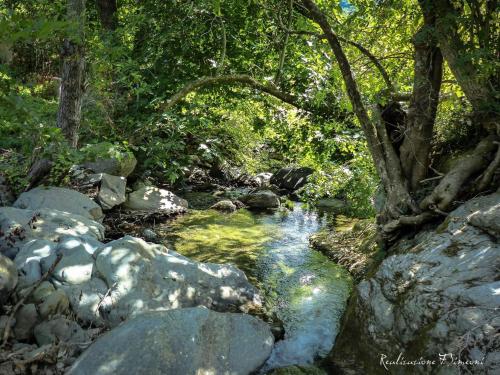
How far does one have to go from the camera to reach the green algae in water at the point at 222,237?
29.0ft

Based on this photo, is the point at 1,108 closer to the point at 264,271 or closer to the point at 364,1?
the point at 264,271

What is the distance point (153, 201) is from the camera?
11930mm

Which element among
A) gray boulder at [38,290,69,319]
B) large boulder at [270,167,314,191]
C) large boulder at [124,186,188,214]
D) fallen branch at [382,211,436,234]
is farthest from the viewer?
large boulder at [270,167,314,191]

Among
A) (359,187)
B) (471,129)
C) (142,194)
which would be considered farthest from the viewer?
(142,194)

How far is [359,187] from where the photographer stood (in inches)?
433

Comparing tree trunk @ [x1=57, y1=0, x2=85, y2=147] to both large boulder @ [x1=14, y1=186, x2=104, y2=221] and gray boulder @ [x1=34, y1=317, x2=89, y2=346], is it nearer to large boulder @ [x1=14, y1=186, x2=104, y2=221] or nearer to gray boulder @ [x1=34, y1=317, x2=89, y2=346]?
large boulder @ [x1=14, y1=186, x2=104, y2=221]

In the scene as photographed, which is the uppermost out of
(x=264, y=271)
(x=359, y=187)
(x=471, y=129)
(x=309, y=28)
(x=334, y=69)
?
(x=309, y=28)

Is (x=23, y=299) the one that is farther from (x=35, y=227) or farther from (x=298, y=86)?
(x=298, y=86)

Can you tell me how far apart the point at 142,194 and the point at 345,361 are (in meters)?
8.40

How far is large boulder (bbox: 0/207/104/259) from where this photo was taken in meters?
6.20

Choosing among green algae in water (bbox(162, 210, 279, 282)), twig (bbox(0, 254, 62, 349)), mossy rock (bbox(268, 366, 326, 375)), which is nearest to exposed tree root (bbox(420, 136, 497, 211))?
mossy rock (bbox(268, 366, 326, 375))

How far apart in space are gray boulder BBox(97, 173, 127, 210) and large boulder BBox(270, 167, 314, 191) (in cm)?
759

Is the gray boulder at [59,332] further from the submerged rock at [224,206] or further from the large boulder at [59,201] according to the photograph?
the submerged rock at [224,206]

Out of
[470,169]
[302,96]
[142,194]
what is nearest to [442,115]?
[470,169]
